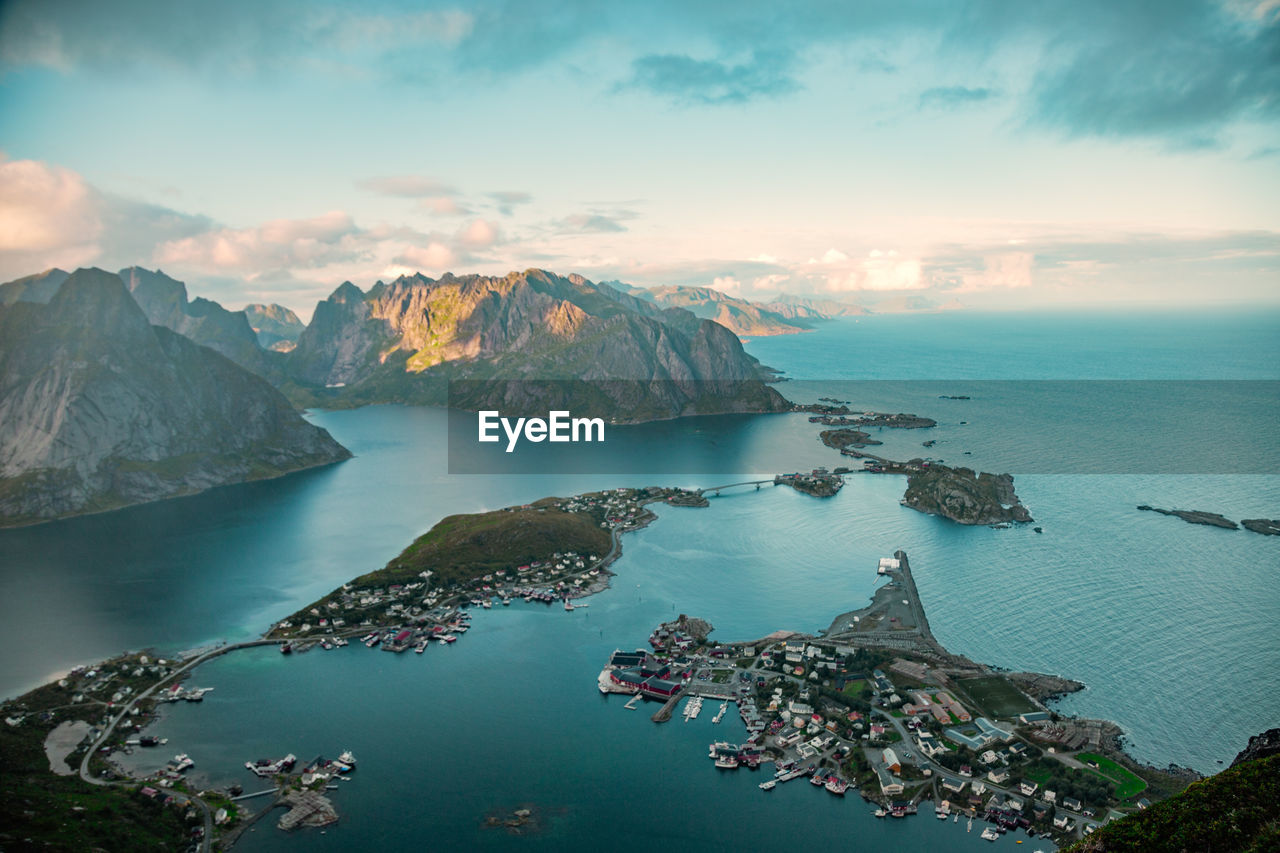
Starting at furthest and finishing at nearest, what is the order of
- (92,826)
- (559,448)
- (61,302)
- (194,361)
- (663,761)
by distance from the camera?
(559,448), (194,361), (61,302), (663,761), (92,826)

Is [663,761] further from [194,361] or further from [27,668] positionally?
[194,361]

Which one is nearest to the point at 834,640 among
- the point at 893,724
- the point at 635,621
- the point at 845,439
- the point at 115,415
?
the point at 893,724

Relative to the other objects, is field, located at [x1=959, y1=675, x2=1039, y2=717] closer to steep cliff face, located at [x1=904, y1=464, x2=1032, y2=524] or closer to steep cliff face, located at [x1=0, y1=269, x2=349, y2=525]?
steep cliff face, located at [x1=904, y1=464, x2=1032, y2=524]

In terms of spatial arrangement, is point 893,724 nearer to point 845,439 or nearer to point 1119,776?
point 1119,776

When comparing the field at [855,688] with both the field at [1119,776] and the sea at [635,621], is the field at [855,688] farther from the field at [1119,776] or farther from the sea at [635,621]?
the field at [1119,776]

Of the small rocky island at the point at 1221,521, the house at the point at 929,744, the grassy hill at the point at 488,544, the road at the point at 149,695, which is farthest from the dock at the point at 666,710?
the small rocky island at the point at 1221,521

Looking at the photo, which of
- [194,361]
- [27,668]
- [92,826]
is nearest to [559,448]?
[194,361]
